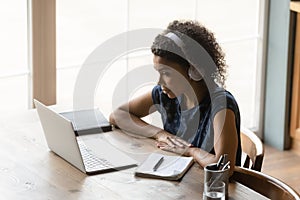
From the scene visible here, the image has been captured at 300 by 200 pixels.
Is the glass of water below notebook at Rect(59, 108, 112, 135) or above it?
above

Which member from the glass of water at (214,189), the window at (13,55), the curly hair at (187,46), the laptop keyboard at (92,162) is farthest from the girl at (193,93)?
the window at (13,55)

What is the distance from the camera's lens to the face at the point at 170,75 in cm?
262

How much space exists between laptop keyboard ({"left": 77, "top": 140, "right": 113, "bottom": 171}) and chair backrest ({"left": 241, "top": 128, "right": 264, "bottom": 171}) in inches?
19.7

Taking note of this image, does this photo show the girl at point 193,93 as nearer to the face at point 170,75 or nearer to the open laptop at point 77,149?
the face at point 170,75

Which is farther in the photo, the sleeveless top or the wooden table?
the sleeveless top

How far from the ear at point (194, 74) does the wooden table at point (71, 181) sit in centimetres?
29

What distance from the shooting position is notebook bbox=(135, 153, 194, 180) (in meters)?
2.34

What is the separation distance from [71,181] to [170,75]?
56cm

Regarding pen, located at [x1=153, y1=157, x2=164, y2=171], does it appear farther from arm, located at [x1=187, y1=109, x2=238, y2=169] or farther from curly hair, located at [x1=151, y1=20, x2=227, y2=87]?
curly hair, located at [x1=151, y1=20, x2=227, y2=87]

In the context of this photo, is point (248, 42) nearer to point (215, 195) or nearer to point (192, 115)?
point (192, 115)

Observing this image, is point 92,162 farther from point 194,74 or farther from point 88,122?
point 194,74

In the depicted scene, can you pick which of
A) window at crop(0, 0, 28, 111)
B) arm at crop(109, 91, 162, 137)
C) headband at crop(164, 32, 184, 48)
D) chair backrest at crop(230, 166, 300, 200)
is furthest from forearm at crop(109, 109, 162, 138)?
window at crop(0, 0, 28, 111)

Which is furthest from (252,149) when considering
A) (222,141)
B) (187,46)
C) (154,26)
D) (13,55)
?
(154,26)

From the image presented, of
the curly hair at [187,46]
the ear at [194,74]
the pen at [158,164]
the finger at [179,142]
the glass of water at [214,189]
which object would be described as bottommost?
the pen at [158,164]
